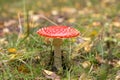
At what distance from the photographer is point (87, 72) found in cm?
357

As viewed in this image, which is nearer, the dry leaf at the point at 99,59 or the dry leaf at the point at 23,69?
the dry leaf at the point at 23,69

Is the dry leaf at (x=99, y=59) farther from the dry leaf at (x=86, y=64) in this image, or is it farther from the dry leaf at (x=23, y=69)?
the dry leaf at (x=23, y=69)

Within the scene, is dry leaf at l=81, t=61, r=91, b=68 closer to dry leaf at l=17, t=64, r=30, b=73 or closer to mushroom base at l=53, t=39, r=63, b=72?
mushroom base at l=53, t=39, r=63, b=72

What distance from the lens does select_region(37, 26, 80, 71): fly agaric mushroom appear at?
129 inches

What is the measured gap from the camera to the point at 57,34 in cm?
332

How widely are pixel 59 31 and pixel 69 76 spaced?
1.33 feet

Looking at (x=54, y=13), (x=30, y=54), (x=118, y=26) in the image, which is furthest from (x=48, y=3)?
(x=30, y=54)

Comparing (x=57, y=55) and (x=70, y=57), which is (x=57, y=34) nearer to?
(x=57, y=55)

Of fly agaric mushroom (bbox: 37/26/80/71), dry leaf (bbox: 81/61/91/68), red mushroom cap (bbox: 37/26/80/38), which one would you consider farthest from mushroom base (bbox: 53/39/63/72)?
dry leaf (bbox: 81/61/91/68)

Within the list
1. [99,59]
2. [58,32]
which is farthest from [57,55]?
[99,59]

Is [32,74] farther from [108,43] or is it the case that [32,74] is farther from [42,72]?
[108,43]

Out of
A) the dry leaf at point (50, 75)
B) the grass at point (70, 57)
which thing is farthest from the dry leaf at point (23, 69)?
the dry leaf at point (50, 75)

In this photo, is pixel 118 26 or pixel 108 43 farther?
pixel 118 26

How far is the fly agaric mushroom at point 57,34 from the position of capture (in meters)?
3.29
